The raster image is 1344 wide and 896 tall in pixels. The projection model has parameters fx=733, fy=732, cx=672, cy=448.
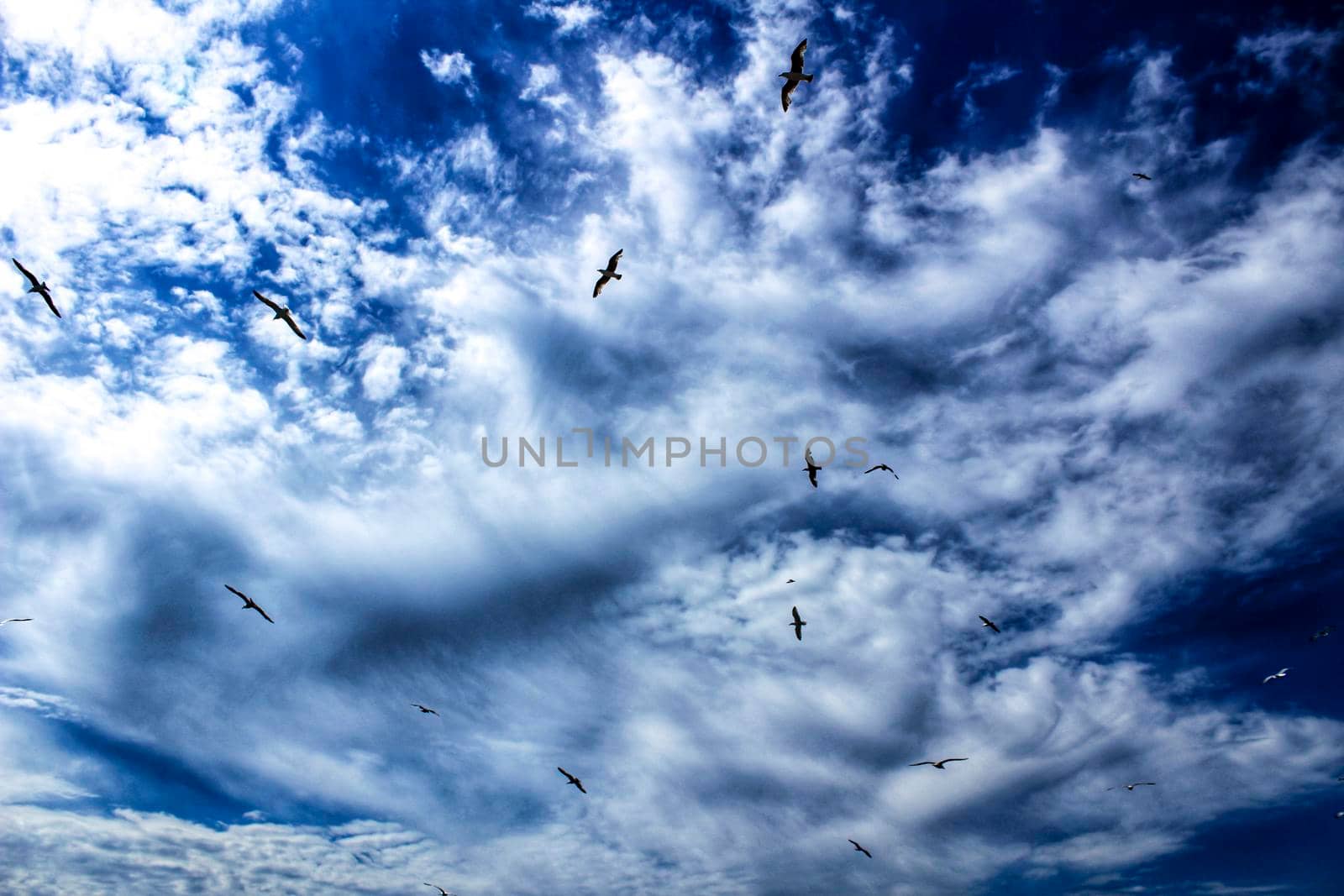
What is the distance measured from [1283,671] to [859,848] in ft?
158

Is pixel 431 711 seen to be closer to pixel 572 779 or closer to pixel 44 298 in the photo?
pixel 572 779

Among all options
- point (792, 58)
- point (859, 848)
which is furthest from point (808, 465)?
point (859, 848)

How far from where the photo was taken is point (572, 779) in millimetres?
53406

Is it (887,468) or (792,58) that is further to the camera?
(887,468)

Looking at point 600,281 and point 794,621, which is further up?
point 600,281

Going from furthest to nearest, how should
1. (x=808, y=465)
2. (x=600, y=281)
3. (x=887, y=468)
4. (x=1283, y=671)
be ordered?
(x=1283, y=671), (x=887, y=468), (x=808, y=465), (x=600, y=281)

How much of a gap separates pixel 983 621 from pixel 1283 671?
40.6 m

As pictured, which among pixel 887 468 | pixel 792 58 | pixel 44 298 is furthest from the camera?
pixel 887 468

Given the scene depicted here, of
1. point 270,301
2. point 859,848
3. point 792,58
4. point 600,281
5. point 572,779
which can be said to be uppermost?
point 792,58

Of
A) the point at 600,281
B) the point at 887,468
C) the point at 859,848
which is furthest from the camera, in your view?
the point at 859,848

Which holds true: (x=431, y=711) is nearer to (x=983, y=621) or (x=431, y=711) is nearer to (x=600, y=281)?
(x=600, y=281)

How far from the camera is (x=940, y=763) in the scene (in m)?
64.8

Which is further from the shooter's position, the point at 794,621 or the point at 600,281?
the point at 794,621

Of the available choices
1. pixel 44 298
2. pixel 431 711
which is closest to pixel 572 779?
pixel 431 711
